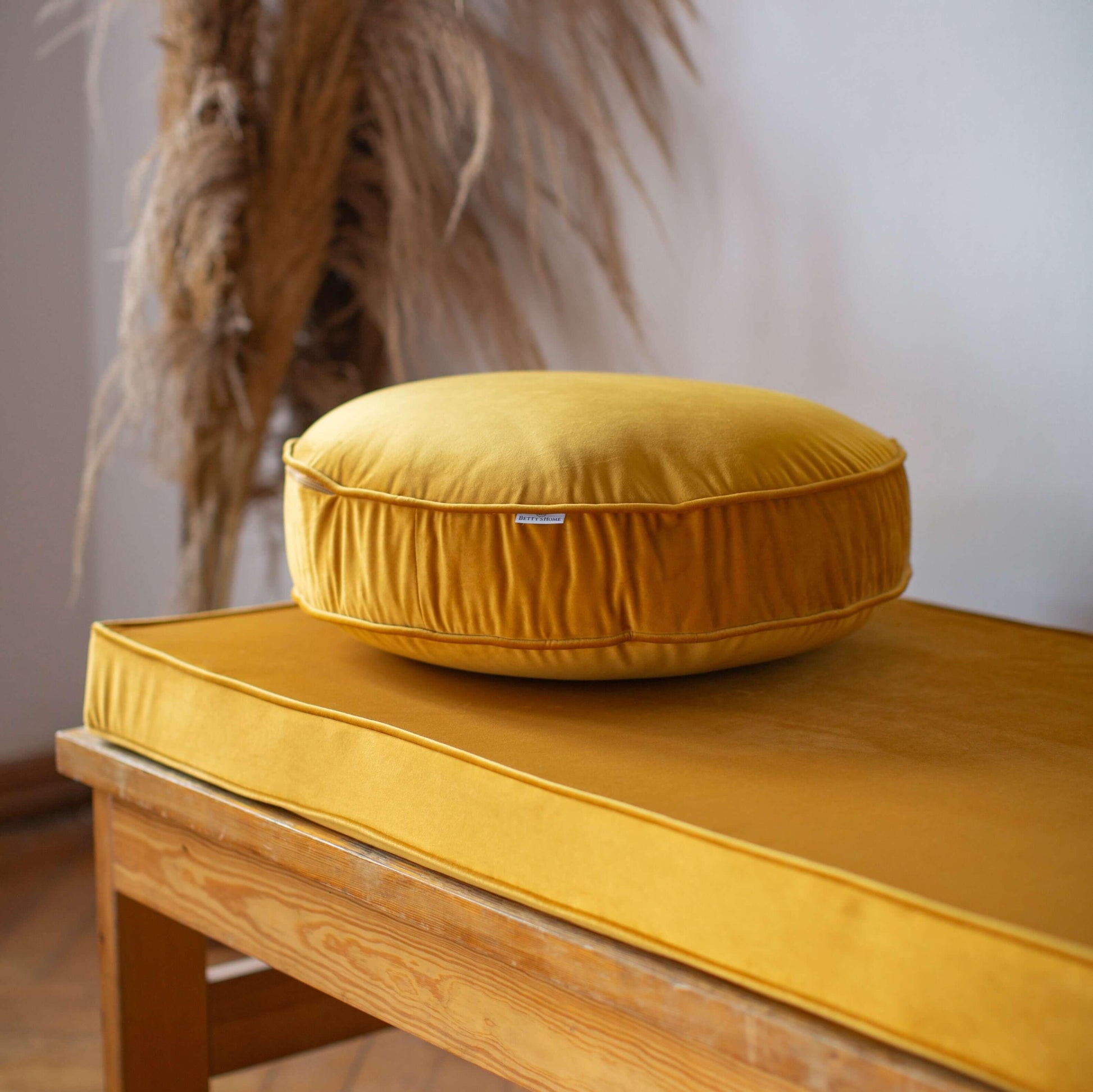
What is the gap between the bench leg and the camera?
0.98m

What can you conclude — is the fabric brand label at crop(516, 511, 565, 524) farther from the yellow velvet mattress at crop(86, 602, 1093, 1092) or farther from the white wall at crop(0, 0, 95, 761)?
the white wall at crop(0, 0, 95, 761)

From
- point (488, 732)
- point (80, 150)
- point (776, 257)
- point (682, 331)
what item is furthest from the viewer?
point (80, 150)

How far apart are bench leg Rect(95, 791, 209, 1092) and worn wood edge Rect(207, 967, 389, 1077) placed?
0.03 meters

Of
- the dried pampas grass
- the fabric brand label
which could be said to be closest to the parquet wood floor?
the dried pampas grass

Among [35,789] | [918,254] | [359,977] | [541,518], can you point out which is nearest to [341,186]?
[918,254]

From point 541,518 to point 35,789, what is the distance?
63.5 inches

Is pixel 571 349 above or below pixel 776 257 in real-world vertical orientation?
below

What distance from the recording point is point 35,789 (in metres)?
2.00

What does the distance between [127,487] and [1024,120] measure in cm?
160

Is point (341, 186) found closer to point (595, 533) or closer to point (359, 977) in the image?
point (595, 533)

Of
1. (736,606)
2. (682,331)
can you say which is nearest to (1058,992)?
(736,606)

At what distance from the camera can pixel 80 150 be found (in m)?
1.98

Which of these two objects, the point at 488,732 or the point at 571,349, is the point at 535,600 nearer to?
the point at 488,732

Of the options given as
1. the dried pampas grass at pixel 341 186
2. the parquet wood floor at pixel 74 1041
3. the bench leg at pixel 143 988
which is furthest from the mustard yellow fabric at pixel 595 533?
the parquet wood floor at pixel 74 1041
